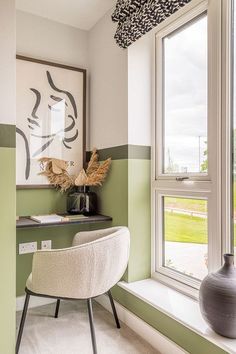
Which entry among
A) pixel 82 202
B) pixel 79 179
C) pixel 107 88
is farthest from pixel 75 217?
pixel 107 88

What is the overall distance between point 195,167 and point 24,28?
6.05 feet

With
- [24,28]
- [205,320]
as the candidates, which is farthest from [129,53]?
[205,320]

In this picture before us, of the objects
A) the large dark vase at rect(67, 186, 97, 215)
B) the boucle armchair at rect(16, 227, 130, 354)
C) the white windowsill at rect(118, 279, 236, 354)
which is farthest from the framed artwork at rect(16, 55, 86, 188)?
the white windowsill at rect(118, 279, 236, 354)

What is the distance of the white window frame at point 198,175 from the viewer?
1.72 meters

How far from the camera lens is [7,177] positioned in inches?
65.9

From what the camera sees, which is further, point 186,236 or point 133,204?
point 133,204

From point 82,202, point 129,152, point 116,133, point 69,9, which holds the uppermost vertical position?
point 69,9

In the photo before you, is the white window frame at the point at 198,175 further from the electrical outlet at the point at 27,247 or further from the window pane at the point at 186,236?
the electrical outlet at the point at 27,247

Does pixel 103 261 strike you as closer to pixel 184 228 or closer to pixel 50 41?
pixel 184 228

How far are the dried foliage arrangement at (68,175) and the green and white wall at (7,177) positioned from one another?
2.40 feet

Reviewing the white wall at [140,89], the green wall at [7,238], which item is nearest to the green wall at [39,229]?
the green wall at [7,238]

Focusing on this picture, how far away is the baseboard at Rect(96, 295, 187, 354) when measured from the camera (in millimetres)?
1709

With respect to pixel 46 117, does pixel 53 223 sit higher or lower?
lower

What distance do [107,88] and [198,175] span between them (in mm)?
1133
